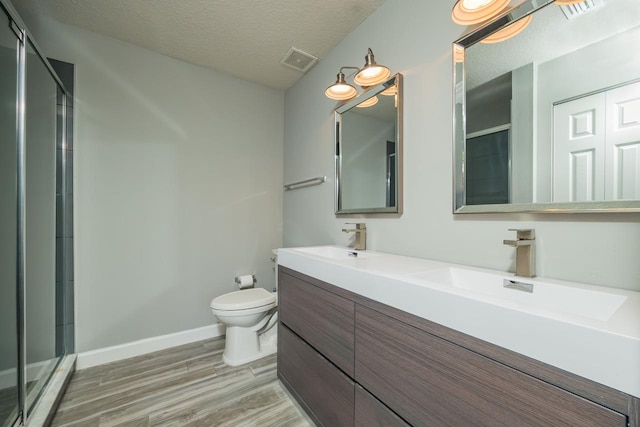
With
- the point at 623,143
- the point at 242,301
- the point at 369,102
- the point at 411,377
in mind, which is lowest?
the point at 242,301

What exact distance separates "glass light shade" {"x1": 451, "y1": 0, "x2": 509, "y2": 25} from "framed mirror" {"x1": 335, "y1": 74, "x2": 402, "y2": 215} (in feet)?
1.38

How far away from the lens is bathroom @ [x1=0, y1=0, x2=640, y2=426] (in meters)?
1.28

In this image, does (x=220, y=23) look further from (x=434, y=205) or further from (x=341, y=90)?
(x=434, y=205)

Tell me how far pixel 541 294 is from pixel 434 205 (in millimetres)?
557

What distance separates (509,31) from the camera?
104cm

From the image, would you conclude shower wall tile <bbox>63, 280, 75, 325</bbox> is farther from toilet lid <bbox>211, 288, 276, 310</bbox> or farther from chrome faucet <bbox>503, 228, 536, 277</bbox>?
chrome faucet <bbox>503, 228, 536, 277</bbox>

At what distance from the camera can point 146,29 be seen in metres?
1.83

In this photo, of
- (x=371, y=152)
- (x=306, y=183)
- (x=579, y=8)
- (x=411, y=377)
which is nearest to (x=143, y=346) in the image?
(x=306, y=183)

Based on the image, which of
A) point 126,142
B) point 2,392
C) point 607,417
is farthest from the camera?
point 126,142

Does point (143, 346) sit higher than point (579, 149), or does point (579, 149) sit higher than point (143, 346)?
point (579, 149)

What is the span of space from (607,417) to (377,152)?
1.38 metres

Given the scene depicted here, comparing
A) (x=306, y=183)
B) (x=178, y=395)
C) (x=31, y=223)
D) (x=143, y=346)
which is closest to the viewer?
(x=31, y=223)

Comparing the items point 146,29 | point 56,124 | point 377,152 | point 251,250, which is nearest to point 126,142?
point 56,124

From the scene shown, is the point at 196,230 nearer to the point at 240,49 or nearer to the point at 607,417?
the point at 240,49
